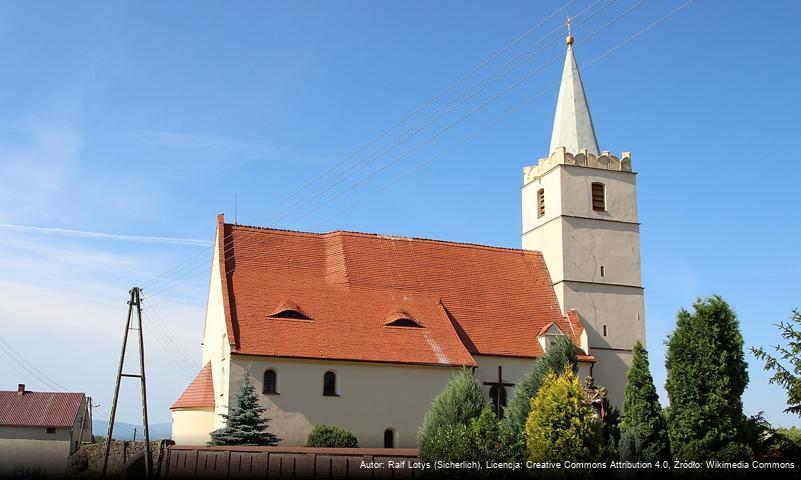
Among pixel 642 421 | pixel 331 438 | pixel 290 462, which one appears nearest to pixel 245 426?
pixel 331 438

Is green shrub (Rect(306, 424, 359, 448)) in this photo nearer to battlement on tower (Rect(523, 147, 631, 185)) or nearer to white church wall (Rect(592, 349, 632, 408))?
white church wall (Rect(592, 349, 632, 408))

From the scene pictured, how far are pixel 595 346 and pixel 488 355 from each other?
5630mm

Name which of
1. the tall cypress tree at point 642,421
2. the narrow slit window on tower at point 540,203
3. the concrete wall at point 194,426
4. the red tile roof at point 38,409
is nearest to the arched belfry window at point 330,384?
the concrete wall at point 194,426

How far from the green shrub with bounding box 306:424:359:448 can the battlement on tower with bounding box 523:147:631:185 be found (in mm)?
16445

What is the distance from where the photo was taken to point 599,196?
3919 centimetres

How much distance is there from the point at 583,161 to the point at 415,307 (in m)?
10.8

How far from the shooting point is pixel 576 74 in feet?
133

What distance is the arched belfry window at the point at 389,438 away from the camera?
31.5 meters

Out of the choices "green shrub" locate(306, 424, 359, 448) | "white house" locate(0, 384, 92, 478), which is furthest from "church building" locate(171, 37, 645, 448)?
"white house" locate(0, 384, 92, 478)

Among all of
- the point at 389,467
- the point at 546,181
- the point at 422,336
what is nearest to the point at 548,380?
the point at 389,467

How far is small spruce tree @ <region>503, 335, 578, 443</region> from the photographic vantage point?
89.5 ft

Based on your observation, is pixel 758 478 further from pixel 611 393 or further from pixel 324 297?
pixel 324 297

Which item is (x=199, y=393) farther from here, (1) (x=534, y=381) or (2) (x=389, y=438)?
(1) (x=534, y=381)

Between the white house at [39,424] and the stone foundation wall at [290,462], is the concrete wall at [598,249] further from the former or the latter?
the white house at [39,424]
